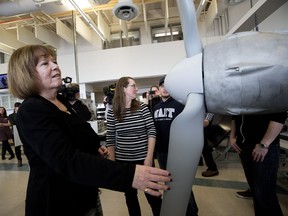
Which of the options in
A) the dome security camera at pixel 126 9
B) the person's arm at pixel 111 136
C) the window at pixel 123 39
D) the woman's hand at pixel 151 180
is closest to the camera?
the woman's hand at pixel 151 180

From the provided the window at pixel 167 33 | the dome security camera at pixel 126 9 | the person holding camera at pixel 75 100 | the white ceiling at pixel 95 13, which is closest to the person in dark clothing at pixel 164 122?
the person holding camera at pixel 75 100

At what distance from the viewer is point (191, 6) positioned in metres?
0.64

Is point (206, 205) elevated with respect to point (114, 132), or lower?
lower

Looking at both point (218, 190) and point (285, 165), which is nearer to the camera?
point (218, 190)

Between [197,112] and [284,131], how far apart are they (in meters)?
2.24

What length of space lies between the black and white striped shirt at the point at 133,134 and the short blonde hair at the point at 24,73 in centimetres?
91

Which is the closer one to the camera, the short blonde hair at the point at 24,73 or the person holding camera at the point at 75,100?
the short blonde hair at the point at 24,73

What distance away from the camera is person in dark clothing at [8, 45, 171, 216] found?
662mm

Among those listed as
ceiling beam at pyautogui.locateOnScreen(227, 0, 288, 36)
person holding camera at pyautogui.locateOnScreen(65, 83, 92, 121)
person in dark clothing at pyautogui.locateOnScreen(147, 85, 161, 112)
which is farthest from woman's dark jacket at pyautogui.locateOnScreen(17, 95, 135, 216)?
ceiling beam at pyautogui.locateOnScreen(227, 0, 288, 36)

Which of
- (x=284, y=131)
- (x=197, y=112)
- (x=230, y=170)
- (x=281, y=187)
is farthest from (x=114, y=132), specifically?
(x=230, y=170)

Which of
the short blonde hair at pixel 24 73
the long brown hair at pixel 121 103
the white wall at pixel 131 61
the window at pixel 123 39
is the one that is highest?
the window at pixel 123 39

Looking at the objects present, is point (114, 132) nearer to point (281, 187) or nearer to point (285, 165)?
point (281, 187)

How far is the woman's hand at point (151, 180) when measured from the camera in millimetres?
646

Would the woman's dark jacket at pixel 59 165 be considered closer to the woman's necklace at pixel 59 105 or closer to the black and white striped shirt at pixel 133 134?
the woman's necklace at pixel 59 105
